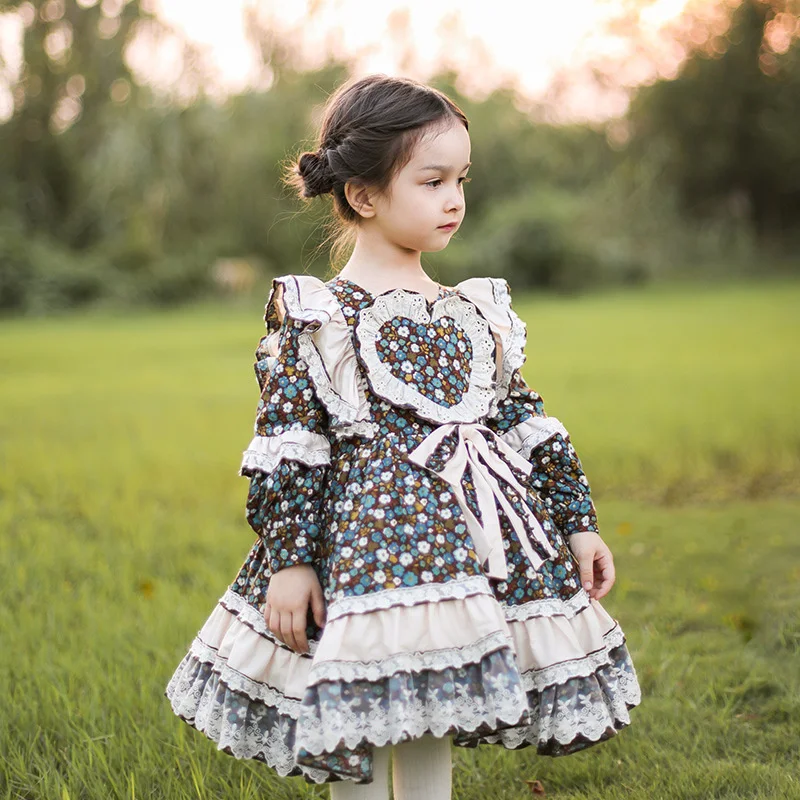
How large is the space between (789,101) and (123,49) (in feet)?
47.5

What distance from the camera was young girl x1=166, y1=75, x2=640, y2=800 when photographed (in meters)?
1.49

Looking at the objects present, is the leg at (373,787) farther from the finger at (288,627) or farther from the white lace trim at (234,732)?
the finger at (288,627)

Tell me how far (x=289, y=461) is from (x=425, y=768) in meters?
0.57

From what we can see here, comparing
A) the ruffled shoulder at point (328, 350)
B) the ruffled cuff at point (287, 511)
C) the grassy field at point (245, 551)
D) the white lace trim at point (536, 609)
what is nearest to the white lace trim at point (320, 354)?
the ruffled shoulder at point (328, 350)

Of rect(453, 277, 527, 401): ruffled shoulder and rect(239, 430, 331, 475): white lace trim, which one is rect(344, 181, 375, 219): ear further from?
rect(239, 430, 331, 475): white lace trim

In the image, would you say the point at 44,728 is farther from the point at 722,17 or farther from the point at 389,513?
the point at 722,17

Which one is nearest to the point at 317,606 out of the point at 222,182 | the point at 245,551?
the point at 245,551

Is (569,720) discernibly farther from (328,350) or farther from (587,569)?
(328,350)

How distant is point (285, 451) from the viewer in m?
1.60

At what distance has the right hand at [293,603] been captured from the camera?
5.18 ft

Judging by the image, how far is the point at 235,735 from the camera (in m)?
1.65

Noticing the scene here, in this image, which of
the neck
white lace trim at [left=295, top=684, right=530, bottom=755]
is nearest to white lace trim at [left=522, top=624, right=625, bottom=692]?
white lace trim at [left=295, top=684, right=530, bottom=755]

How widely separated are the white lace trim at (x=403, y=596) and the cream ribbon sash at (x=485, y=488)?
3.1 inches

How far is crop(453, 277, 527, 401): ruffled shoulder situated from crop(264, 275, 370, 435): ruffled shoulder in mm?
258
